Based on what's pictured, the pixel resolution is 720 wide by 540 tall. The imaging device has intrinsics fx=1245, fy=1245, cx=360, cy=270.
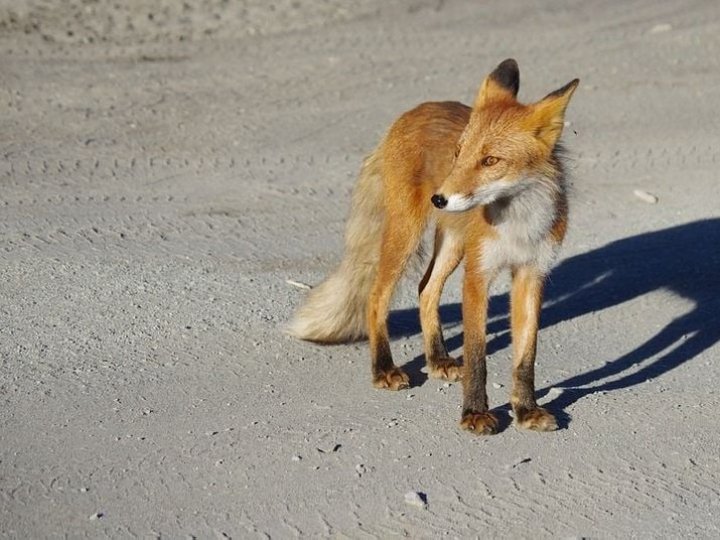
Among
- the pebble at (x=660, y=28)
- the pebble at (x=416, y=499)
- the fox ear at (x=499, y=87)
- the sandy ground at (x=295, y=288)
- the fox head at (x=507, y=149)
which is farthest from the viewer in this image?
the pebble at (x=660, y=28)

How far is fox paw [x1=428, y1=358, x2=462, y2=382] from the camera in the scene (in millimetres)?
7074

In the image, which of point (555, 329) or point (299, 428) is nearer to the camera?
point (299, 428)

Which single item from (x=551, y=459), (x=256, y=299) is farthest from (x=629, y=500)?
(x=256, y=299)

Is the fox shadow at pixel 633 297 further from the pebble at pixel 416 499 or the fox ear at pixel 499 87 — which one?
the fox ear at pixel 499 87

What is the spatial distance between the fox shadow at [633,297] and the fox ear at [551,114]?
147 cm

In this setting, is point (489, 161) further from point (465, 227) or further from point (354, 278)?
point (354, 278)

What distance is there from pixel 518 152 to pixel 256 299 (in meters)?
2.73

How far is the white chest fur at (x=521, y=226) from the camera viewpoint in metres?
6.23

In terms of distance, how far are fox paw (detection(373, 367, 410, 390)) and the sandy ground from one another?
2.5 inches

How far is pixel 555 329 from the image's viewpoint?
802 cm

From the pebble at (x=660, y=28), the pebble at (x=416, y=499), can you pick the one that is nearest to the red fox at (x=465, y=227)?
the pebble at (x=416, y=499)

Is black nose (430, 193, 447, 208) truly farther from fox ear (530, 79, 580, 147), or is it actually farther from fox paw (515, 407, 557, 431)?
fox paw (515, 407, 557, 431)

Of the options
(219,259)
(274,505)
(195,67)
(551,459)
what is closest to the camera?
(274,505)

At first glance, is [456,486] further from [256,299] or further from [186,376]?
[256,299]
